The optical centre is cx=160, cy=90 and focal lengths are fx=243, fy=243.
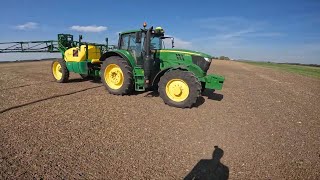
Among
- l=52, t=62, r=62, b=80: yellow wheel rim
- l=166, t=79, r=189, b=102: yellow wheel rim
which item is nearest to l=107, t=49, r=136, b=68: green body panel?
l=166, t=79, r=189, b=102: yellow wheel rim

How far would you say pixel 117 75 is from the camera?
30.8 ft

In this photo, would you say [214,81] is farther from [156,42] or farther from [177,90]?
[156,42]

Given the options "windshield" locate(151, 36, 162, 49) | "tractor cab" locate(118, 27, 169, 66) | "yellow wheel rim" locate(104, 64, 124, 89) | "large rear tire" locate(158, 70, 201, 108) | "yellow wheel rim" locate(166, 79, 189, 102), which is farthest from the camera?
"yellow wheel rim" locate(104, 64, 124, 89)

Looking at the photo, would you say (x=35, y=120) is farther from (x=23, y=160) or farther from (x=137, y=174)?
(x=137, y=174)

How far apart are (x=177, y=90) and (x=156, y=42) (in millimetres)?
2265

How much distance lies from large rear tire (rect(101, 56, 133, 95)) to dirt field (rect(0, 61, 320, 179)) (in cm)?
52

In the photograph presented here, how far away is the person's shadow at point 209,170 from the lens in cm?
399

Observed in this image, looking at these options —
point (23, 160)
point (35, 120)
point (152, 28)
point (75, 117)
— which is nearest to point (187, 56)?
point (152, 28)

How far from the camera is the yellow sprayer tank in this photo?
10734 mm

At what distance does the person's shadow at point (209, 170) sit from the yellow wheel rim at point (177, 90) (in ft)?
11.2

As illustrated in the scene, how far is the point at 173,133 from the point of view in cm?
580

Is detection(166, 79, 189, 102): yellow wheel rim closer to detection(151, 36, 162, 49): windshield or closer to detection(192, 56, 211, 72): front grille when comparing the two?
detection(192, 56, 211, 72): front grille

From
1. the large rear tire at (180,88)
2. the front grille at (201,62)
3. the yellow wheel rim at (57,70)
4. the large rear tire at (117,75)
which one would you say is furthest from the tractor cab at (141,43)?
the yellow wheel rim at (57,70)

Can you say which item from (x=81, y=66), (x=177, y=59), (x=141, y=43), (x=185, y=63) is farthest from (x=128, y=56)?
(x=81, y=66)
